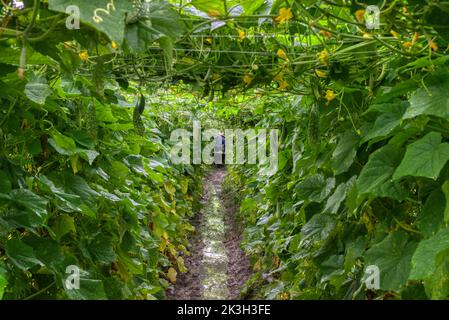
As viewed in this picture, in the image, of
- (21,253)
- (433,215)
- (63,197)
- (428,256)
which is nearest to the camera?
(428,256)

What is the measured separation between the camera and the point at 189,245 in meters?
6.30


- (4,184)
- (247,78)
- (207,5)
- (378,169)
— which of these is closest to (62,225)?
(4,184)

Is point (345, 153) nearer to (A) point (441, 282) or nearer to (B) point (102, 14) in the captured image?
(A) point (441, 282)

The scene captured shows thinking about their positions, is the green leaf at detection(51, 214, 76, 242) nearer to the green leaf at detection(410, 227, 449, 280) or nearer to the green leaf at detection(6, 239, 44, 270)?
the green leaf at detection(6, 239, 44, 270)

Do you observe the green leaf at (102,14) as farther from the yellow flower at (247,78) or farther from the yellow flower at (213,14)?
the yellow flower at (247,78)

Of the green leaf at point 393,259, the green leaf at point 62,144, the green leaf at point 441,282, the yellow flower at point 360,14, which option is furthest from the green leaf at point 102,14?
the green leaf at point 62,144

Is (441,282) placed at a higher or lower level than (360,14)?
lower

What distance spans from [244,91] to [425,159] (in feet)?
3.60

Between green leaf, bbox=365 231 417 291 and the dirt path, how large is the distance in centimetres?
324

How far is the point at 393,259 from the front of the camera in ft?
4.68

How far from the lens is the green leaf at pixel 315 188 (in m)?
2.19

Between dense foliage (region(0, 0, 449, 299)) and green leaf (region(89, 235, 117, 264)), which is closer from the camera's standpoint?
dense foliage (region(0, 0, 449, 299))

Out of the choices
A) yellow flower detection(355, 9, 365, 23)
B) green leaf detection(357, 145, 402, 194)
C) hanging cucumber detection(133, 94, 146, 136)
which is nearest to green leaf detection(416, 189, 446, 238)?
green leaf detection(357, 145, 402, 194)

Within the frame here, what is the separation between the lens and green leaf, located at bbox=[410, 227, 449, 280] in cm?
108
